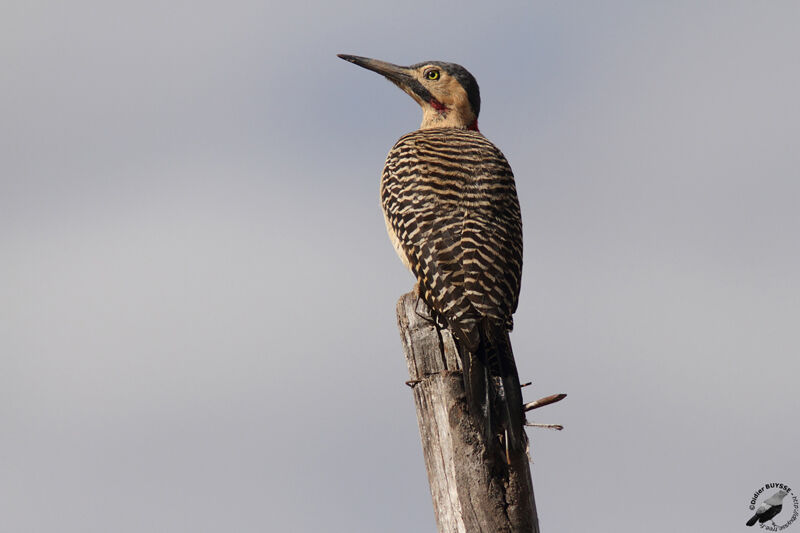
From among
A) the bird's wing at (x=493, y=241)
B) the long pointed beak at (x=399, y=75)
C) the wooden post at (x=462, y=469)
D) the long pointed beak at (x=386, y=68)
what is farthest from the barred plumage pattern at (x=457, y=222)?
the long pointed beak at (x=386, y=68)

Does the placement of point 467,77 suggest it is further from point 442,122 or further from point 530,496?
point 530,496

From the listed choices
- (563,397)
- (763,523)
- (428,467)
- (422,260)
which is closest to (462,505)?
(428,467)

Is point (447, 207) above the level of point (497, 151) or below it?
below

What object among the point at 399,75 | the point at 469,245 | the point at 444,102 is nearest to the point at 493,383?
the point at 469,245

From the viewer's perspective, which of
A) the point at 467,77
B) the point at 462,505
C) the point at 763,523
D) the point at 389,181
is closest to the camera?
the point at 462,505

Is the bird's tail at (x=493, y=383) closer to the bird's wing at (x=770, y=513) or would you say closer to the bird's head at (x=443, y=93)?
the bird's wing at (x=770, y=513)

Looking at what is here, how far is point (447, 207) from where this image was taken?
924 centimetres

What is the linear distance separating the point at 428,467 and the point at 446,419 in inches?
15.1

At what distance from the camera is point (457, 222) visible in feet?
29.4

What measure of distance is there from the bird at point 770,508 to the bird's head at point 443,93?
18.7 ft

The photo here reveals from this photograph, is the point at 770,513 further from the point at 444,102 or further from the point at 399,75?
the point at 399,75

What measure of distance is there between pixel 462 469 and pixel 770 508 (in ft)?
14.4

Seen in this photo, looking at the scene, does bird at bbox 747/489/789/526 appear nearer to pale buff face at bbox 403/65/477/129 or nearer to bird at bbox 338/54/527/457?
bird at bbox 338/54/527/457

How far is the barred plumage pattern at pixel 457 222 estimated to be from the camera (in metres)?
8.17
